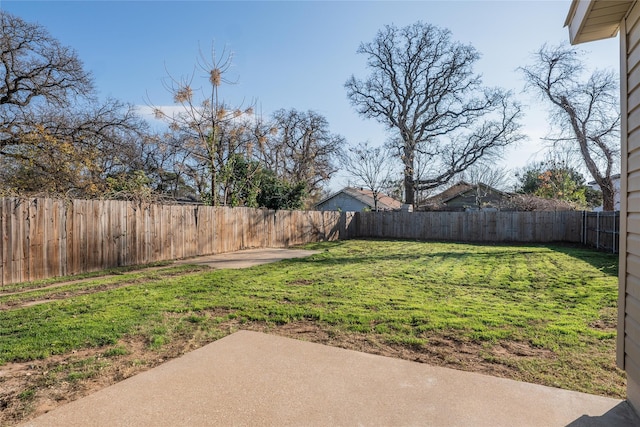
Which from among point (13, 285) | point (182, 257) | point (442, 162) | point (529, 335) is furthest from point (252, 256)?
point (442, 162)

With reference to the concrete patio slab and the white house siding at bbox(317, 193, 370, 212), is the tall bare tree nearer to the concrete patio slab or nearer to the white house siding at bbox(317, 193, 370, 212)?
the concrete patio slab

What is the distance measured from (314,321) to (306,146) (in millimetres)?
22685

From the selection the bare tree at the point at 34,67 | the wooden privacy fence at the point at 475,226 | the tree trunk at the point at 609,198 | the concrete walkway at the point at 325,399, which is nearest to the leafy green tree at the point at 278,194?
the wooden privacy fence at the point at 475,226

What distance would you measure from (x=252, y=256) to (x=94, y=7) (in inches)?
276

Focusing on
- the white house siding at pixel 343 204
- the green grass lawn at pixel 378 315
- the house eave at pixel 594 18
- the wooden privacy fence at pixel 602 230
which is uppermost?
the house eave at pixel 594 18

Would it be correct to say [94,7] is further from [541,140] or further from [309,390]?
[541,140]

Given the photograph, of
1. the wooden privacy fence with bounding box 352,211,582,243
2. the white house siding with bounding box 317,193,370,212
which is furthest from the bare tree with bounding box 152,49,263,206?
the white house siding with bounding box 317,193,370,212

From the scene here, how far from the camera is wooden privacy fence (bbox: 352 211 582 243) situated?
14077 mm

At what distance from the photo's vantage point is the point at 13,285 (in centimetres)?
532

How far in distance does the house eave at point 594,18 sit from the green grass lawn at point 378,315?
2342 mm

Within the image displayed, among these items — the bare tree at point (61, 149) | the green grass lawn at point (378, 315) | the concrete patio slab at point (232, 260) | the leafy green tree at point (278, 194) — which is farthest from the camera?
the leafy green tree at point (278, 194)

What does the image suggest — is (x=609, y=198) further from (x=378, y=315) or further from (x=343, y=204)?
(x=343, y=204)

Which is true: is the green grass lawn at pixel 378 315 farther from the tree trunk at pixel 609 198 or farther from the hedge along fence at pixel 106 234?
the tree trunk at pixel 609 198

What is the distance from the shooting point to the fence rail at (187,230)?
225 inches
